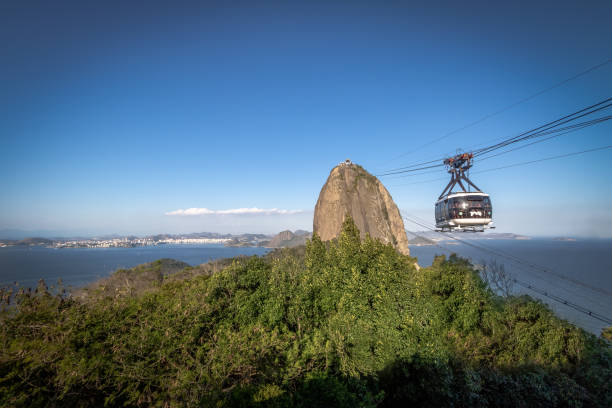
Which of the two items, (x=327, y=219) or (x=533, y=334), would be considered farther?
(x=327, y=219)

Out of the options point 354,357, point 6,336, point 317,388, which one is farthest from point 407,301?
point 6,336

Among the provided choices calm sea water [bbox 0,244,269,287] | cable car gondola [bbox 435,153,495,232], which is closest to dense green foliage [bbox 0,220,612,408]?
cable car gondola [bbox 435,153,495,232]

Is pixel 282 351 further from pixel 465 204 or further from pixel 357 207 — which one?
pixel 357 207

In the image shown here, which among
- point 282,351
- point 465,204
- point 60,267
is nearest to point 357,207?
point 465,204

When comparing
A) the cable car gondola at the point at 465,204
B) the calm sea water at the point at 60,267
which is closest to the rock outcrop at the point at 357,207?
the cable car gondola at the point at 465,204

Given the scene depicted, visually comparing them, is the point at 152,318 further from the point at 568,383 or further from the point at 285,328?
the point at 568,383

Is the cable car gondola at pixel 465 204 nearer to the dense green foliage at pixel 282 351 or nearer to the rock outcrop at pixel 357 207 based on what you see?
the dense green foliage at pixel 282 351

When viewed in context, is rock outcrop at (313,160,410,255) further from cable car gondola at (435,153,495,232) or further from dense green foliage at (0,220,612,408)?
dense green foliage at (0,220,612,408)
